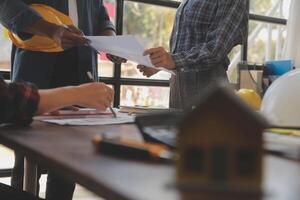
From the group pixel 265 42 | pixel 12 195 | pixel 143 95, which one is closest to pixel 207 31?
pixel 12 195

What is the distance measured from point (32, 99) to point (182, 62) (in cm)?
76

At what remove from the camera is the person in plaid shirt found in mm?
1466

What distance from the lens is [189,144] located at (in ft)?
1.13

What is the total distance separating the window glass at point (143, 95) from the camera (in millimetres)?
2867

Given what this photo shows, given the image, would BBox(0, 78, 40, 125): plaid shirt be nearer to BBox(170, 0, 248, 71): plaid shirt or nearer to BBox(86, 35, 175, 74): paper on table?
BBox(86, 35, 175, 74): paper on table

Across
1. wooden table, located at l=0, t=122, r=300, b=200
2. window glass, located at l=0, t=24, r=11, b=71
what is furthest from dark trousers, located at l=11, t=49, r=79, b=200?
window glass, located at l=0, t=24, r=11, b=71

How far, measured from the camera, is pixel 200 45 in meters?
1.53

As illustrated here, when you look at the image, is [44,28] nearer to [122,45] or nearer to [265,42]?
[122,45]

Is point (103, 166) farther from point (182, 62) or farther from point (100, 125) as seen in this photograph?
point (182, 62)

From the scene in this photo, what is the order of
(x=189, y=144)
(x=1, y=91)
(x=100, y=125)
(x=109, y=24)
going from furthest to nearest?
(x=109, y=24)
(x=100, y=125)
(x=1, y=91)
(x=189, y=144)

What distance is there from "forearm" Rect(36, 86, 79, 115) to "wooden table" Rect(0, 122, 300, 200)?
13 cm

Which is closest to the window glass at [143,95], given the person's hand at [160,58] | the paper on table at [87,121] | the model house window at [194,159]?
the person's hand at [160,58]

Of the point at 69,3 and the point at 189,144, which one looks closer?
the point at 189,144

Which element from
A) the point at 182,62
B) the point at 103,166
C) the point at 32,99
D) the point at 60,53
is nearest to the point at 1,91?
the point at 32,99
